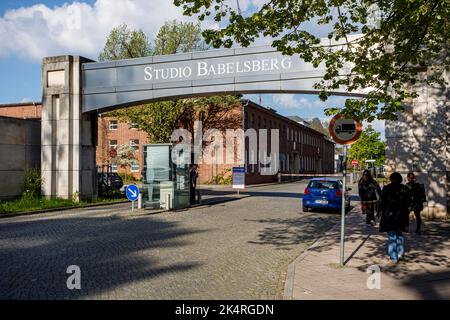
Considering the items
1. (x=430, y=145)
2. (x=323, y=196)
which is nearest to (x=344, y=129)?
(x=430, y=145)

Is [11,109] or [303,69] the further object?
[11,109]

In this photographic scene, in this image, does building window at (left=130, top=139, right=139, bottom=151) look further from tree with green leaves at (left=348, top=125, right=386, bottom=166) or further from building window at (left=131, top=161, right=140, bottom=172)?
tree with green leaves at (left=348, top=125, right=386, bottom=166)

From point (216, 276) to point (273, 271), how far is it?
1.09m

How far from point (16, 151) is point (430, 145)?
53.1 ft

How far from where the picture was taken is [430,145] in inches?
555

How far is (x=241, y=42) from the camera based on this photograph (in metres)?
8.52

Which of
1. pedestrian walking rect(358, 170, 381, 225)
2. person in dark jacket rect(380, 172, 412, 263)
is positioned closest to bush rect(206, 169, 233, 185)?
pedestrian walking rect(358, 170, 381, 225)

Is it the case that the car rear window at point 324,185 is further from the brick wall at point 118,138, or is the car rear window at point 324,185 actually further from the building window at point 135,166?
the building window at point 135,166

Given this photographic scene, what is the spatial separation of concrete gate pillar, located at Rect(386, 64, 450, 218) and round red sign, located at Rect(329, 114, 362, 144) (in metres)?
7.91

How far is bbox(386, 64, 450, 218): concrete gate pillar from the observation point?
13961mm

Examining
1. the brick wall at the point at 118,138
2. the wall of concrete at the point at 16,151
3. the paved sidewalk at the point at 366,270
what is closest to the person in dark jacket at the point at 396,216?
the paved sidewalk at the point at 366,270

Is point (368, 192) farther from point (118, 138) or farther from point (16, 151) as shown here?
point (118, 138)

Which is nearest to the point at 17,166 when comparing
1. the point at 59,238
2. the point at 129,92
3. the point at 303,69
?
the point at 129,92

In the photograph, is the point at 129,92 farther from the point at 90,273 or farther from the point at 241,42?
the point at 90,273
